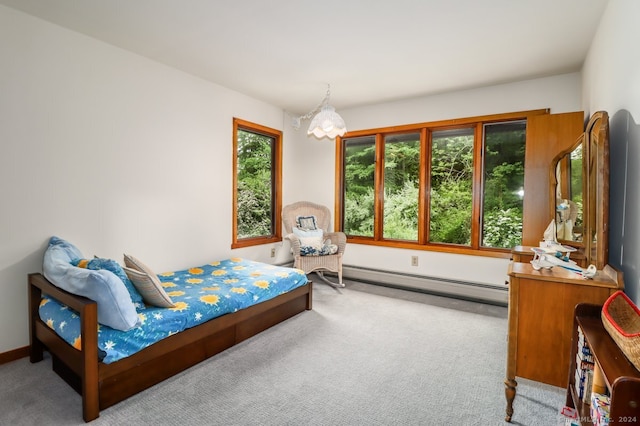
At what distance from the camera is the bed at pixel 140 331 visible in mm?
1748

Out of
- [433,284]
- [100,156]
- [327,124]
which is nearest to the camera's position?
[100,156]

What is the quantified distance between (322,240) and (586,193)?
2909 millimetres

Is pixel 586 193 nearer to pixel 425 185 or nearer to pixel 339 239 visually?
pixel 425 185

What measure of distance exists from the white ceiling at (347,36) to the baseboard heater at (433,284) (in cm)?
235

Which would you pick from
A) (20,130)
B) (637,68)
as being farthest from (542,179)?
(20,130)

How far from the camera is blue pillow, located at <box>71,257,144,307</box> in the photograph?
207 centimetres

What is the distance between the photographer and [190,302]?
2.37m

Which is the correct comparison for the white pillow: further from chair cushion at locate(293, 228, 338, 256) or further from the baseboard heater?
the baseboard heater

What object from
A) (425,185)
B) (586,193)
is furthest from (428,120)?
(586,193)

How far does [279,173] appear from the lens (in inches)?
188

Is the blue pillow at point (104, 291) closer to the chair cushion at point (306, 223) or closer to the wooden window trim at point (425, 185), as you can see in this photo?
the chair cushion at point (306, 223)

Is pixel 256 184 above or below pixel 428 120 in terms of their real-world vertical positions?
below

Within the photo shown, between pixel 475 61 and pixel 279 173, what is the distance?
2822 mm

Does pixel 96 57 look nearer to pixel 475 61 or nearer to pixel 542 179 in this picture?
pixel 475 61
